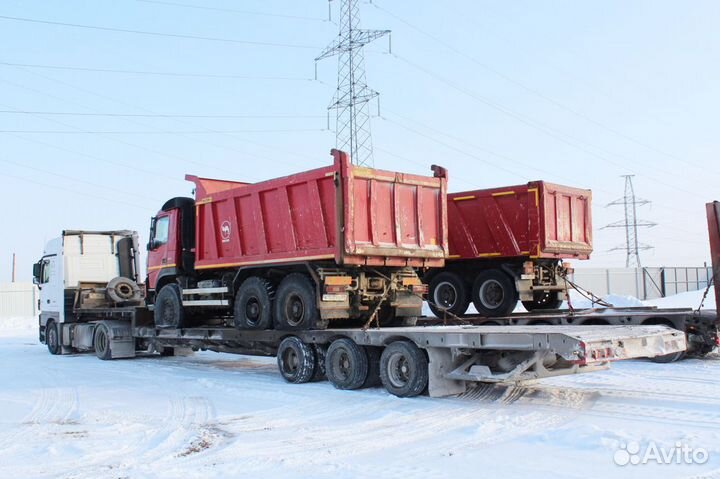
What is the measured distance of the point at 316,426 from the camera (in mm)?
7879

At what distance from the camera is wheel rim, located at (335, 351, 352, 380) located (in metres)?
10.7

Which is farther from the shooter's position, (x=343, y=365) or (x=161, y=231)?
(x=161, y=231)

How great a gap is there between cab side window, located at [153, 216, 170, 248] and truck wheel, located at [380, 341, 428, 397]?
6568mm

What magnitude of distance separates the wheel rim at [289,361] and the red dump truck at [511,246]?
4.53 m

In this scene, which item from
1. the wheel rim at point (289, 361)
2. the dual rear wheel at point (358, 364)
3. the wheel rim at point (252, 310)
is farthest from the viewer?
the wheel rim at point (252, 310)

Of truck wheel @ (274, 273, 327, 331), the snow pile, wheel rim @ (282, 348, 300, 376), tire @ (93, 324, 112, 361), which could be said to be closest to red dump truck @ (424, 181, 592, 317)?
truck wheel @ (274, 273, 327, 331)

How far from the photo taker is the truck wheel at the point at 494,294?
15.3 m

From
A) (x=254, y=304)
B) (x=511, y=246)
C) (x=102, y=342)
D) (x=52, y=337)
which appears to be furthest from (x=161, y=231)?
(x=511, y=246)

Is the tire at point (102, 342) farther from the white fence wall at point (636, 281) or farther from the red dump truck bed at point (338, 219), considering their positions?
the white fence wall at point (636, 281)

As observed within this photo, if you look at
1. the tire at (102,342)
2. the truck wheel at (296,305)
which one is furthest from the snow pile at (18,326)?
the truck wheel at (296,305)

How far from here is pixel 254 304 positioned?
12.6 metres

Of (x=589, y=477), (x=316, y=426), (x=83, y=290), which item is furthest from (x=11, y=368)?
(x=589, y=477)

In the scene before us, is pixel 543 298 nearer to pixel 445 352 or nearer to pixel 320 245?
pixel 320 245

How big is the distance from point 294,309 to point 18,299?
34.4 meters
